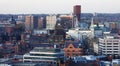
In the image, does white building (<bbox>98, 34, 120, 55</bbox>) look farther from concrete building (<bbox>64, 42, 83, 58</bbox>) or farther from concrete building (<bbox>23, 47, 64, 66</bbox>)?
concrete building (<bbox>23, 47, 64, 66</bbox>)

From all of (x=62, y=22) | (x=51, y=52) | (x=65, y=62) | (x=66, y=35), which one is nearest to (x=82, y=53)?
(x=51, y=52)

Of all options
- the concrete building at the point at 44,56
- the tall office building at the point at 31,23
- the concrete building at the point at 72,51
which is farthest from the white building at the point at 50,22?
the concrete building at the point at 44,56

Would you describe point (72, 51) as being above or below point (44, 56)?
below

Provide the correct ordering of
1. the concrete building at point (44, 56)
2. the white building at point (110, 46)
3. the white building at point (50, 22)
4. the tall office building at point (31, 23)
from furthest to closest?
the tall office building at point (31, 23)
the white building at point (50, 22)
the white building at point (110, 46)
the concrete building at point (44, 56)

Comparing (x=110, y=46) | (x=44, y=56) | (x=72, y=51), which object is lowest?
(x=110, y=46)

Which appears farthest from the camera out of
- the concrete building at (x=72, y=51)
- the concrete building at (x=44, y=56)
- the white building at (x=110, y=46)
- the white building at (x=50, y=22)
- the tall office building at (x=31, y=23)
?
the tall office building at (x=31, y=23)

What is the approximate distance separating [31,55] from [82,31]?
761 inches

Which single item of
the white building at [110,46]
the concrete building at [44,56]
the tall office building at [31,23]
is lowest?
the tall office building at [31,23]

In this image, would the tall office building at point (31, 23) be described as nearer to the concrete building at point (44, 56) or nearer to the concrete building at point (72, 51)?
the concrete building at point (72, 51)

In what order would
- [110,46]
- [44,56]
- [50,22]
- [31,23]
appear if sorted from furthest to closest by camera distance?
1. [31,23]
2. [50,22]
3. [110,46]
4. [44,56]

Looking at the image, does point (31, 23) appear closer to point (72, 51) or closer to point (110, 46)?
point (110, 46)

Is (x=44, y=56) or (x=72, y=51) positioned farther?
(x=72, y=51)

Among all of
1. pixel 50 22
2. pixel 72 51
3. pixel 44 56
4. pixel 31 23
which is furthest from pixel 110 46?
pixel 31 23

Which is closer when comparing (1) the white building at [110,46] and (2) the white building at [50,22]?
(1) the white building at [110,46]
